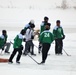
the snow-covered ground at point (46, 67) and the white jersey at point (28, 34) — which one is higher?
the white jersey at point (28, 34)

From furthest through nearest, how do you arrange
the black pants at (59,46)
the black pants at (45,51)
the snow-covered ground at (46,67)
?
the black pants at (59,46), the black pants at (45,51), the snow-covered ground at (46,67)

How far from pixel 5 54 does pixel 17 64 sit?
2740 mm

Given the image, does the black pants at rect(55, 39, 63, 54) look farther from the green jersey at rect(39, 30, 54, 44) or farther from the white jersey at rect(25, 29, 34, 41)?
the green jersey at rect(39, 30, 54, 44)

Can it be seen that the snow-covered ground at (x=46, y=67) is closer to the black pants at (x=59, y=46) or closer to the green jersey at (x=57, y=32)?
the black pants at (x=59, y=46)

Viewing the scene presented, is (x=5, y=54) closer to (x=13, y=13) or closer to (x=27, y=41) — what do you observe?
(x=27, y=41)

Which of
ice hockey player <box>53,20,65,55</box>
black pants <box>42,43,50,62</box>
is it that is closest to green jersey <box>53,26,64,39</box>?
ice hockey player <box>53,20,65,55</box>

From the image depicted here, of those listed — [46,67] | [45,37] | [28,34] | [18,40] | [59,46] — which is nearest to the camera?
[46,67]

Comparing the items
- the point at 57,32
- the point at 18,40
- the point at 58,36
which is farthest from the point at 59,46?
the point at 18,40

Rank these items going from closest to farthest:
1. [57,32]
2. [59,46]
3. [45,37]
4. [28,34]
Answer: [45,37] < [28,34] < [57,32] < [59,46]

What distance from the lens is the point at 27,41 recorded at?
49.7ft

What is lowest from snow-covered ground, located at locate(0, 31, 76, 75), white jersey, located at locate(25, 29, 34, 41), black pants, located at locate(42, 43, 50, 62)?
snow-covered ground, located at locate(0, 31, 76, 75)

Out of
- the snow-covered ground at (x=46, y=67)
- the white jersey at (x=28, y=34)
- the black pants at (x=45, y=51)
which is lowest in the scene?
the snow-covered ground at (x=46, y=67)

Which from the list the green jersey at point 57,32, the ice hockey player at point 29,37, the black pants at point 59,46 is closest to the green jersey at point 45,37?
the ice hockey player at point 29,37

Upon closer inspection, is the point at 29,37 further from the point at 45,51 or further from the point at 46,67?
the point at 46,67
